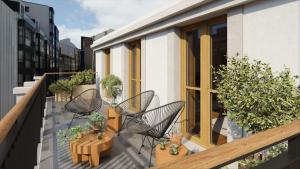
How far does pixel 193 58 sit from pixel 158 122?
1277 millimetres

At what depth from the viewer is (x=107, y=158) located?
404 centimetres

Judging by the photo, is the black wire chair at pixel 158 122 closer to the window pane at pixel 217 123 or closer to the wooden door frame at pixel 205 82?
the wooden door frame at pixel 205 82

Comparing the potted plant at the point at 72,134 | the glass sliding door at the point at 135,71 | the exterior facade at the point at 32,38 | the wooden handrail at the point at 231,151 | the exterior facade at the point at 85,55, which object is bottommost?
the potted plant at the point at 72,134

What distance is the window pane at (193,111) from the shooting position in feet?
14.5

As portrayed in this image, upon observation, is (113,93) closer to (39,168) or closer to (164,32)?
(164,32)

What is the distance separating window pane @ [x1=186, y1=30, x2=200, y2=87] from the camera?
4355mm

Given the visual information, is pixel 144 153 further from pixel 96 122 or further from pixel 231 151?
pixel 231 151

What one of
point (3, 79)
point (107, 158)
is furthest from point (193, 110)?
point (3, 79)

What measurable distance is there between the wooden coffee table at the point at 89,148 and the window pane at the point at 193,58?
5.83 feet

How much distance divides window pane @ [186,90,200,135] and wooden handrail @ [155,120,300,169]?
313 centimetres

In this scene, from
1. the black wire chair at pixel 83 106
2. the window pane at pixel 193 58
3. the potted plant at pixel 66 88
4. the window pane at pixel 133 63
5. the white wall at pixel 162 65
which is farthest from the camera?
the potted plant at pixel 66 88

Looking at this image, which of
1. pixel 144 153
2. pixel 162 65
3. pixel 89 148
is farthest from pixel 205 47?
pixel 89 148

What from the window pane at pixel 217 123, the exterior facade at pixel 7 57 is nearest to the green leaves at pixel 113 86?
the window pane at pixel 217 123

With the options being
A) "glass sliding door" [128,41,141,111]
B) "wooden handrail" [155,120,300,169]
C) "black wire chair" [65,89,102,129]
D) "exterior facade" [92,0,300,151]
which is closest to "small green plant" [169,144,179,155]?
"exterior facade" [92,0,300,151]
